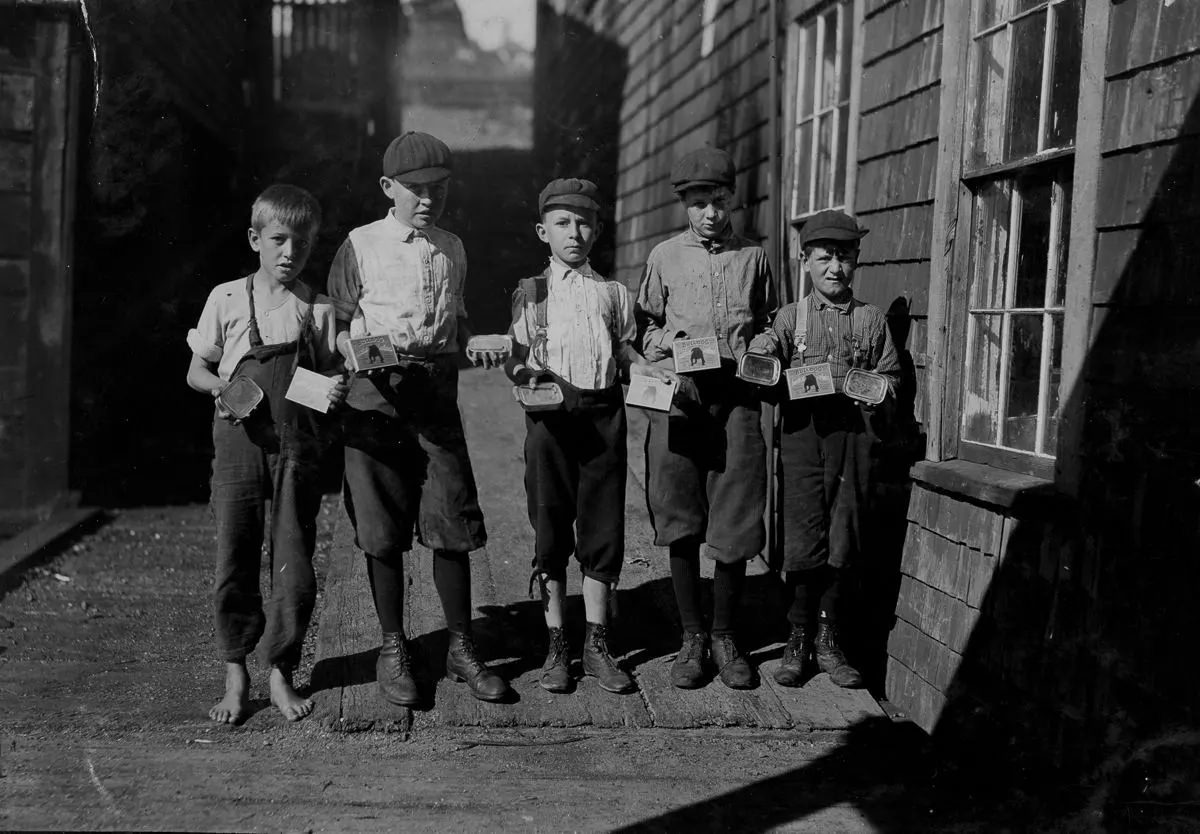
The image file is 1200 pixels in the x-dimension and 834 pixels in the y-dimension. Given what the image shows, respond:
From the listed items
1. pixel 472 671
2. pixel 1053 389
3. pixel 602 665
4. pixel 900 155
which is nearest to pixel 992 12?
pixel 900 155

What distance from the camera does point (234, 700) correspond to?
12.2 ft

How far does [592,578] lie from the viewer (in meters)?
3.98

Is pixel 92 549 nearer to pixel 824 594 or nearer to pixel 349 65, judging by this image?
pixel 824 594

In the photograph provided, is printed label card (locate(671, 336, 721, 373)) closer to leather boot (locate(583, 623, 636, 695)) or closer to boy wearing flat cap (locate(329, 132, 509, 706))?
boy wearing flat cap (locate(329, 132, 509, 706))

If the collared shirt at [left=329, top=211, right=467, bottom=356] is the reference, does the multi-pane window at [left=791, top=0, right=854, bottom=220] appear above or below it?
above

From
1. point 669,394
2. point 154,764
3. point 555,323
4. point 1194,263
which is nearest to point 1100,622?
point 1194,263

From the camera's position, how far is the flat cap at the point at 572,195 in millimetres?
3803

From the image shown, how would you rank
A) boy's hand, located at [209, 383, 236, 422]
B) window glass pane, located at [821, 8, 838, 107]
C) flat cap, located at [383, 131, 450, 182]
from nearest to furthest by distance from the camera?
boy's hand, located at [209, 383, 236, 422]
flat cap, located at [383, 131, 450, 182]
window glass pane, located at [821, 8, 838, 107]

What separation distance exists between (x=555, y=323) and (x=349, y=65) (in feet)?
22.7

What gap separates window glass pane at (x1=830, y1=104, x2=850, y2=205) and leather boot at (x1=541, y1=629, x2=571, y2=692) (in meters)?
2.63

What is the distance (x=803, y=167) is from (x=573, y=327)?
2.62 meters

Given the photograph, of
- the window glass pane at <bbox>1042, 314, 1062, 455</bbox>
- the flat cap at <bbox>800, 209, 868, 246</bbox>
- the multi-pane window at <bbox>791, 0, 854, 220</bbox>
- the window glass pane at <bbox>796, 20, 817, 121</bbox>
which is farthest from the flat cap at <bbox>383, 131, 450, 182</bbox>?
the window glass pane at <bbox>796, 20, 817, 121</bbox>

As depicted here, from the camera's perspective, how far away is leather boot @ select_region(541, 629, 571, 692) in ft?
12.9

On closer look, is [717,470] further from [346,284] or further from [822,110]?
[822,110]
